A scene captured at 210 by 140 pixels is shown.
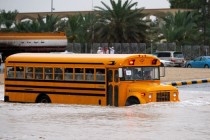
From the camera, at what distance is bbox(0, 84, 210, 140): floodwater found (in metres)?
14.0

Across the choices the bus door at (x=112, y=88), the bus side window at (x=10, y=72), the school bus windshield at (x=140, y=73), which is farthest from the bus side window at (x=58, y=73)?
the school bus windshield at (x=140, y=73)

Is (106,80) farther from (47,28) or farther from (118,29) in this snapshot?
(47,28)

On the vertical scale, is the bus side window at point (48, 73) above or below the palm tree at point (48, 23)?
below

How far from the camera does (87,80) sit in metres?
23.7

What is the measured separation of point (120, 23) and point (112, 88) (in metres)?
47.6

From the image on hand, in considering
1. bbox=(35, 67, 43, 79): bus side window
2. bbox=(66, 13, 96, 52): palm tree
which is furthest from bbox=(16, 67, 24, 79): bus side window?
bbox=(66, 13, 96, 52): palm tree

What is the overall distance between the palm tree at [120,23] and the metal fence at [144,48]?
1516 millimetres

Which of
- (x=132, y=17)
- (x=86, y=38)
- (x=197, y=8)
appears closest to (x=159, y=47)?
(x=132, y=17)

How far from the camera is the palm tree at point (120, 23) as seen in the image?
69.6 m

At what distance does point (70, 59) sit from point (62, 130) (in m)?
9.59

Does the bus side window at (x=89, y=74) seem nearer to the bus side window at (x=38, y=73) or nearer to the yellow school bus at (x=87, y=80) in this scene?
the yellow school bus at (x=87, y=80)

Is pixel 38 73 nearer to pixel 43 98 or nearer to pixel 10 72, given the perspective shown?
pixel 43 98

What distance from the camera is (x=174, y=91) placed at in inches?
890

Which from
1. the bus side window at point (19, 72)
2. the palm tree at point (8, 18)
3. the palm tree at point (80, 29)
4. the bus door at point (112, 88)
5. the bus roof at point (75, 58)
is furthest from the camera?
Result: the palm tree at point (8, 18)
